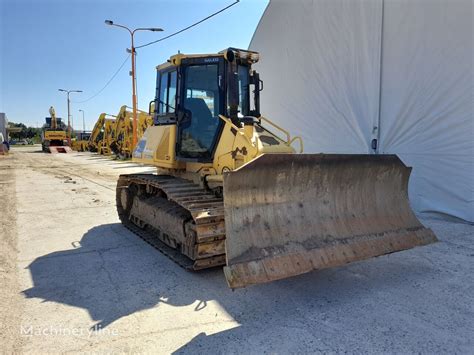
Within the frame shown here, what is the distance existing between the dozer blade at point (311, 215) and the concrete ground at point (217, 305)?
1.22 ft

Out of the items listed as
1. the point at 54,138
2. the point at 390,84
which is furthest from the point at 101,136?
the point at 390,84

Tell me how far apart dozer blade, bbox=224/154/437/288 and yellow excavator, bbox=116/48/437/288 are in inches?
0.5

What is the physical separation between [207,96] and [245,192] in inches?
80.1

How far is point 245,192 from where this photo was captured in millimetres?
4133

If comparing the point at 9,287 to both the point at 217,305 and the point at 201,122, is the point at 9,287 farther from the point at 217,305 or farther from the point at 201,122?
the point at 201,122

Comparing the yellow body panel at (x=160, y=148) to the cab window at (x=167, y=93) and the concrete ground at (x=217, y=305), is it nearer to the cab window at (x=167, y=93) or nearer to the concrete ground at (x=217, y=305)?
the cab window at (x=167, y=93)

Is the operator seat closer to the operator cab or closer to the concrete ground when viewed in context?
the operator cab

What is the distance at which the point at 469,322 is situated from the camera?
3.46 metres

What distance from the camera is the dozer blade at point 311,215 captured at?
387 centimetres

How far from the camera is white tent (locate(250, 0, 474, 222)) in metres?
7.59

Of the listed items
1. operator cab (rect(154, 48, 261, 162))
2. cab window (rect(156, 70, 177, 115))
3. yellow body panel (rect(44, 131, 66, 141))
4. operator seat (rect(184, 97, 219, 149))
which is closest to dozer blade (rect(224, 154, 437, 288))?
operator cab (rect(154, 48, 261, 162))

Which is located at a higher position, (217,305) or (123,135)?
(123,135)

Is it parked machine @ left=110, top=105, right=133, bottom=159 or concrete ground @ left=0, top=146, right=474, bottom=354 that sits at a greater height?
parked machine @ left=110, top=105, right=133, bottom=159

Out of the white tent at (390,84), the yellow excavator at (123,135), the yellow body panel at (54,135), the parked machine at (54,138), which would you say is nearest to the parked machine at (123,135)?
the yellow excavator at (123,135)
